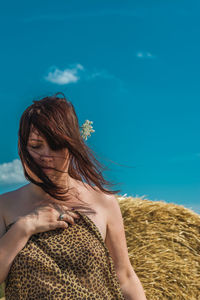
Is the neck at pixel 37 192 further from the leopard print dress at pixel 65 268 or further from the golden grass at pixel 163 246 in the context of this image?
the golden grass at pixel 163 246

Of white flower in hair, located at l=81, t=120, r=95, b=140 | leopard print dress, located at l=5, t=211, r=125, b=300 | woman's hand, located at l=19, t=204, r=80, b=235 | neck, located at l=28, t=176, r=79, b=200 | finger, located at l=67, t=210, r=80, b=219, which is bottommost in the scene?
leopard print dress, located at l=5, t=211, r=125, b=300

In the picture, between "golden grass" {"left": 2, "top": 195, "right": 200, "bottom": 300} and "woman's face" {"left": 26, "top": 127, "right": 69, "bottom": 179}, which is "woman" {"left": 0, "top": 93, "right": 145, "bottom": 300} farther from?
"golden grass" {"left": 2, "top": 195, "right": 200, "bottom": 300}

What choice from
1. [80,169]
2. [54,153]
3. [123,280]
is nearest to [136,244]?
[123,280]

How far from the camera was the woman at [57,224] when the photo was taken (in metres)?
1.89

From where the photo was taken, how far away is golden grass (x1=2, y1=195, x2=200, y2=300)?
3.52 m

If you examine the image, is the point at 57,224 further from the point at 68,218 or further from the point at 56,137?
the point at 56,137

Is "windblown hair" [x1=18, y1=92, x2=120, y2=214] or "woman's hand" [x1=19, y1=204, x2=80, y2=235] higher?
"windblown hair" [x1=18, y1=92, x2=120, y2=214]

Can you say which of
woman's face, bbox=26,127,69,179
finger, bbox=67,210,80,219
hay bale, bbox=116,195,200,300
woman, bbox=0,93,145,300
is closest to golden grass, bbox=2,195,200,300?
hay bale, bbox=116,195,200,300

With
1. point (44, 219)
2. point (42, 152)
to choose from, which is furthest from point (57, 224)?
point (42, 152)

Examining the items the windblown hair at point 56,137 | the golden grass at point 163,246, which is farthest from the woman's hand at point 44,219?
the golden grass at point 163,246

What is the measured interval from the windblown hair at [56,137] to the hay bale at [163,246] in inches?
63.1

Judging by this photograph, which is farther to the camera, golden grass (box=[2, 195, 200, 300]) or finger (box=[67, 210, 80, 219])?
golden grass (box=[2, 195, 200, 300])

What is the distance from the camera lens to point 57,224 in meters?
1.97

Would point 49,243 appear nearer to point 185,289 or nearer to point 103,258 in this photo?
point 103,258
